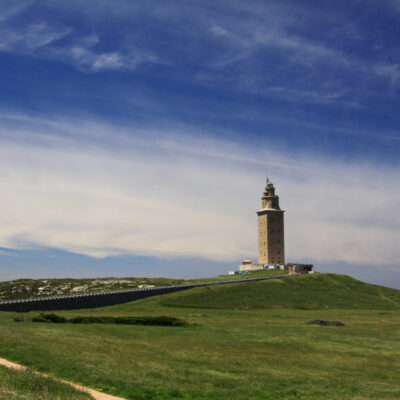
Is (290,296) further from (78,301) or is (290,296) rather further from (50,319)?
(50,319)

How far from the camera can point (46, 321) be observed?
2020 inches

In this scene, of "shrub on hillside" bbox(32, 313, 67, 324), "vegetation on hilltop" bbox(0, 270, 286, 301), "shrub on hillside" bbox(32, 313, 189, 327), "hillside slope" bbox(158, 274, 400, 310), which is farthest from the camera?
"vegetation on hilltop" bbox(0, 270, 286, 301)

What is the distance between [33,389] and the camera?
57.6 feet

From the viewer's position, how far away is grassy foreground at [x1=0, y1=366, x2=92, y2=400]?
16266 mm

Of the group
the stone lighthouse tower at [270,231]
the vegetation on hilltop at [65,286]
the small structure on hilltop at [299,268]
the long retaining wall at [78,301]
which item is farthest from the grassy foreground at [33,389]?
the stone lighthouse tower at [270,231]

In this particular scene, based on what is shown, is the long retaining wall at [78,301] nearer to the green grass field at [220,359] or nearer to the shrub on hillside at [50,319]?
the shrub on hillside at [50,319]

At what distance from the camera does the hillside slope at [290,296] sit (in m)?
88.1

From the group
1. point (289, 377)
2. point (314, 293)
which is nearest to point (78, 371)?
point (289, 377)

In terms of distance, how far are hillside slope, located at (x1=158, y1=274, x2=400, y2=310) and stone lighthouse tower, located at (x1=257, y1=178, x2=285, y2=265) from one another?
4108 cm

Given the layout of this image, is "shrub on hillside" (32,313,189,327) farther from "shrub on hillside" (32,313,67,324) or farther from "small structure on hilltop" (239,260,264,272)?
"small structure on hilltop" (239,260,264,272)

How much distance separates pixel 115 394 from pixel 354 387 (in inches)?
473

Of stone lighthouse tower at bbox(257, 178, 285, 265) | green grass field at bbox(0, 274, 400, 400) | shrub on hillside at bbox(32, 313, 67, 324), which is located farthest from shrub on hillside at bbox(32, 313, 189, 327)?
stone lighthouse tower at bbox(257, 178, 285, 265)

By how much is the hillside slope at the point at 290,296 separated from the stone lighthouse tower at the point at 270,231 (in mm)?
41081

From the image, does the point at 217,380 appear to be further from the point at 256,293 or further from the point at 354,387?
the point at 256,293
